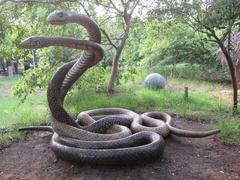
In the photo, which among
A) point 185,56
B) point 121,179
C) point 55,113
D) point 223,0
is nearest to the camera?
point 121,179

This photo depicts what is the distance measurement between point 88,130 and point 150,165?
1.05 metres

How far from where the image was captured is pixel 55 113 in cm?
453

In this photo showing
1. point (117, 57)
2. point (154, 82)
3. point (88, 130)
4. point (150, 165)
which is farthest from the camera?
point (154, 82)

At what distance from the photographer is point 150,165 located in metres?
4.14

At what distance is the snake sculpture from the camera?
404 centimetres

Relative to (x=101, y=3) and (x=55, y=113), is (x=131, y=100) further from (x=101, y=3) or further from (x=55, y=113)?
(x=55, y=113)

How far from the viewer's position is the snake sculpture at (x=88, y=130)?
4.04 metres

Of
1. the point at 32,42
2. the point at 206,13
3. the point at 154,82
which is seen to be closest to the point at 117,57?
the point at 154,82

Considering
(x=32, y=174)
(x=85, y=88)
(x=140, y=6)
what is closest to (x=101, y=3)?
(x=140, y=6)

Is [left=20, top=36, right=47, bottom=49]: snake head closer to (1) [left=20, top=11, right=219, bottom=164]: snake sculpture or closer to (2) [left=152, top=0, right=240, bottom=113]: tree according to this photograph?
(1) [left=20, top=11, right=219, bottom=164]: snake sculpture

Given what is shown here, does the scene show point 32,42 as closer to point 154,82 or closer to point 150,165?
point 150,165

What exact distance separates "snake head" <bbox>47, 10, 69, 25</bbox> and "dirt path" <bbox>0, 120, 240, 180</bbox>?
161 centimetres

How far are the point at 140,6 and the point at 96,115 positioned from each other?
3044mm

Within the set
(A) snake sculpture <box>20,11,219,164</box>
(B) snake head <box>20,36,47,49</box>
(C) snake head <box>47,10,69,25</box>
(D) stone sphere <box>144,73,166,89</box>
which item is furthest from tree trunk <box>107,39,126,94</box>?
(B) snake head <box>20,36,47,49</box>
